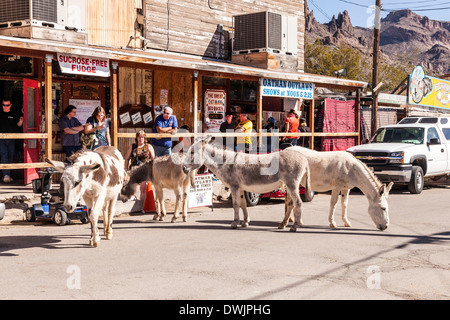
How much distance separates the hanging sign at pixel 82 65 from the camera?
43.7 feet

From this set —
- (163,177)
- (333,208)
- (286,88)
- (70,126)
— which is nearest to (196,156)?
(163,177)

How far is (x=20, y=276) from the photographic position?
294 inches

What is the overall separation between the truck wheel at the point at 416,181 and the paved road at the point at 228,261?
214 inches

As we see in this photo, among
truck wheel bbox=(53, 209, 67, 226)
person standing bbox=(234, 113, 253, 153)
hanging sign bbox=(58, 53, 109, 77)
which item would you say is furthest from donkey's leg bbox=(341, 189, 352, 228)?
hanging sign bbox=(58, 53, 109, 77)

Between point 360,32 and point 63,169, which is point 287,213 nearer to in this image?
point 63,169

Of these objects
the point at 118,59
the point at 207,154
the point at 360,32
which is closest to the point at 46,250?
the point at 207,154

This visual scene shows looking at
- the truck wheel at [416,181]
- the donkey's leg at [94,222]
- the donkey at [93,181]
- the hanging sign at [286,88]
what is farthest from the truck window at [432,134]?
the donkey's leg at [94,222]

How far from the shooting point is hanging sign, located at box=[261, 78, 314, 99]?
63.9 ft

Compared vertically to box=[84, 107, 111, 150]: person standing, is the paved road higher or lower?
lower

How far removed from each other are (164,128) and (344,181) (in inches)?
203

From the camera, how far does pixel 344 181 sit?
12109 millimetres

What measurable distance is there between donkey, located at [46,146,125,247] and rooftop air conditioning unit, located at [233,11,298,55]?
1127 centimetres

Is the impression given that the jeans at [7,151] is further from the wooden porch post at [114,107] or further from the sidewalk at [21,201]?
the wooden porch post at [114,107]

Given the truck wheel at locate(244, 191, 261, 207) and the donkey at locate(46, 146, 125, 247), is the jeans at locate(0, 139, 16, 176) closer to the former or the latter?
the donkey at locate(46, 146, 125, 247)
